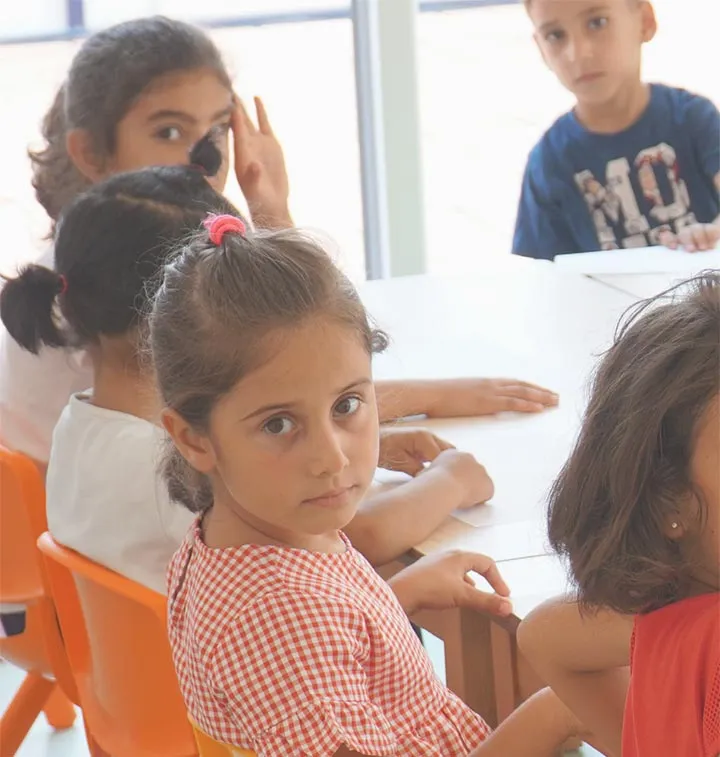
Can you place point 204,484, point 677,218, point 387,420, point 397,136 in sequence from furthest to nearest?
point 397,136 → point 677,218 → point 387,420 → point 204,484

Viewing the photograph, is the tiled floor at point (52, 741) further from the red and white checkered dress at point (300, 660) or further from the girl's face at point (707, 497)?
the girl's face at point (707, 497)

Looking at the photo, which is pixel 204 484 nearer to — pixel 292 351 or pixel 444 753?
pixel 292 351

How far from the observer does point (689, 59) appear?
4.77m

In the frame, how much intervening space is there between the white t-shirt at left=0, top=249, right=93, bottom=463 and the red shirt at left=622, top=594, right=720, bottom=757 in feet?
3.47

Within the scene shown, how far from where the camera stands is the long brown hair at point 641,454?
0.83 metres

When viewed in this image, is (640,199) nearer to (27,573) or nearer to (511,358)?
(511,358)

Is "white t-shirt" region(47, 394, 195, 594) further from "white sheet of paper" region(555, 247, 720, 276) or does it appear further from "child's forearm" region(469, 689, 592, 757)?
"white sheet of paper" region(555, 247, 720, 276)

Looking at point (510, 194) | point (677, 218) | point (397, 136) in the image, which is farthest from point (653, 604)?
point (510, 194)

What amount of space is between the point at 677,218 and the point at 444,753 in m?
1.73

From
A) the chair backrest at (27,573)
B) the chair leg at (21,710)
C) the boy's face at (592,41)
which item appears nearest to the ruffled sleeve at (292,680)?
the chair backrest at (27,573)

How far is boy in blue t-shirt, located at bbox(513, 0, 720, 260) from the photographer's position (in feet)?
8.57

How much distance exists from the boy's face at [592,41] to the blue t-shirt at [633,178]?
0.28 ft

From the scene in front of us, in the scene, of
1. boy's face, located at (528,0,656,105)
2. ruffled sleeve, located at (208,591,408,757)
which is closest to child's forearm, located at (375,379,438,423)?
ruffled sleeve, located at (208,591,408,757)

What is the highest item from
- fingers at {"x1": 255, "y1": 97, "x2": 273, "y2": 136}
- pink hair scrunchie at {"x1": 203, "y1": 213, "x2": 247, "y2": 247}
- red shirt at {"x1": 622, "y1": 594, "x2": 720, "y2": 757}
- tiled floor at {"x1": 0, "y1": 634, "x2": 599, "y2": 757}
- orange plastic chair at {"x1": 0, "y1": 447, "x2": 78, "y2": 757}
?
pink hair scrunchie at {"x1": 203, "y1": 213, "x2": 247, "y2": 247}
